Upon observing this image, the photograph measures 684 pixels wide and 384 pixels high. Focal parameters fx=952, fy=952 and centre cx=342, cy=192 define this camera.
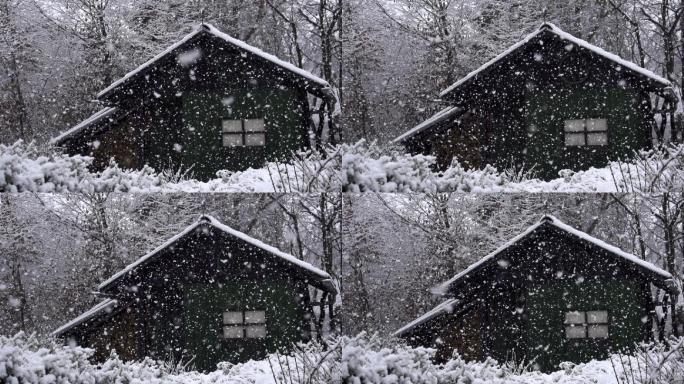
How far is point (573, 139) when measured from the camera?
64.2ft

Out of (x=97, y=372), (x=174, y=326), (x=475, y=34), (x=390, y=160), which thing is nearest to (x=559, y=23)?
(x=475, y=34)

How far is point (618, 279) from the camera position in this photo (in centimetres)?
1563

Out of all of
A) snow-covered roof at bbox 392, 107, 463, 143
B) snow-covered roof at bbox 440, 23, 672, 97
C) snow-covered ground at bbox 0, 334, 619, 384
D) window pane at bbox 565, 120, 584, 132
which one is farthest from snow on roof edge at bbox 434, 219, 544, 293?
snow-covered roof at bbox 392, 107, 463, 143

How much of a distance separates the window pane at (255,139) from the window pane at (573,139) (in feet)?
20.4

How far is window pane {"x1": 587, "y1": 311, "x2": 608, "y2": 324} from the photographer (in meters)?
15.5

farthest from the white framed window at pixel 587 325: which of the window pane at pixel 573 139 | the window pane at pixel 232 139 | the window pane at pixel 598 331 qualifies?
the window pane at pixel 232 139

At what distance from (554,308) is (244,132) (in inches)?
298

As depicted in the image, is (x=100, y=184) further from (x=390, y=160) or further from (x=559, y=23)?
(x=559, y=23)

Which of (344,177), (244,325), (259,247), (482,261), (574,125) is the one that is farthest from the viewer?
(574,125)

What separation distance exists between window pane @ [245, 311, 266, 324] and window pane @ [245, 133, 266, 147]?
5.01m

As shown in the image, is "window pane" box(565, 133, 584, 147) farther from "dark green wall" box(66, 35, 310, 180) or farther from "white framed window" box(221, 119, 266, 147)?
"white framed window" box(221, 119, 266, 147)

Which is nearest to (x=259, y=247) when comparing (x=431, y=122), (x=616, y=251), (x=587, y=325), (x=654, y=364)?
(x=587, y=325)

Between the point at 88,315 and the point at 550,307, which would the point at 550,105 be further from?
the point at 88,315

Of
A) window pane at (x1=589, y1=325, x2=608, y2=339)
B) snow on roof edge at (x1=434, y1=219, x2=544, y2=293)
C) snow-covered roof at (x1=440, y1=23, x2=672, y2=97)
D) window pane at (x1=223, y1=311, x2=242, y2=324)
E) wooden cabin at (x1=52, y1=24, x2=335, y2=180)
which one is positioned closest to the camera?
snow on roof edge at (x1=434, y1=219, x2=544, y2=293)
